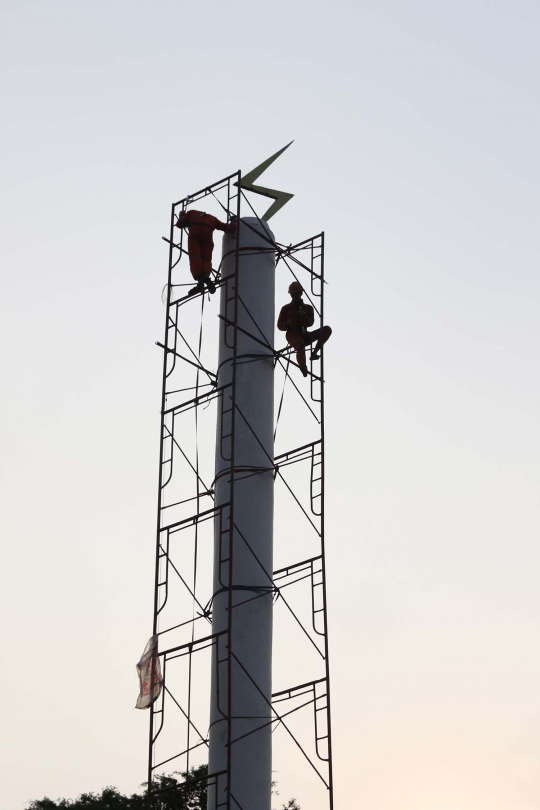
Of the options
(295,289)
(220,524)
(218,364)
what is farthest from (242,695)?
(295,289)

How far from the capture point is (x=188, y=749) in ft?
83.3

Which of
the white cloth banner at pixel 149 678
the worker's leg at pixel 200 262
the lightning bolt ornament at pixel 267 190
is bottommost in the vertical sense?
the white cloth banner at pixel 149 678

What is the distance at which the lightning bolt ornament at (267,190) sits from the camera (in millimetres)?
29781

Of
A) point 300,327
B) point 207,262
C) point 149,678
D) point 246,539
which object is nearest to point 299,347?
point 300,327

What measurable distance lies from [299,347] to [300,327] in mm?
520

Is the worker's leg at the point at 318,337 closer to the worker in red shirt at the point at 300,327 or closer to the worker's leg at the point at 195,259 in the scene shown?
the worker in red shirt at the point at 300,327

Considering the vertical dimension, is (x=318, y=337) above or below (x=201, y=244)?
below

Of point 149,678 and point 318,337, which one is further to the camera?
point 318,337

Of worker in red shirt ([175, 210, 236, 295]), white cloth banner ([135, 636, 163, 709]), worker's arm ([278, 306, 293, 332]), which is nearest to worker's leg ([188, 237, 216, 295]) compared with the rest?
worker in red shirt ([175, 210, 236, 295])

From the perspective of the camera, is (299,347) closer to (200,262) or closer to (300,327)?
(300,327)

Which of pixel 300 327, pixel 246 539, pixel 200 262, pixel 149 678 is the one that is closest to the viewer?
pixel 149 678

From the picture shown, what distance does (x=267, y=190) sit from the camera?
2998 cm

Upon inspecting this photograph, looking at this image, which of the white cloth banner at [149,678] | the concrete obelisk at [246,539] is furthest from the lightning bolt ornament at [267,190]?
the white cloth banner at [149,678]

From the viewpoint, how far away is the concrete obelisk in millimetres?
24109
